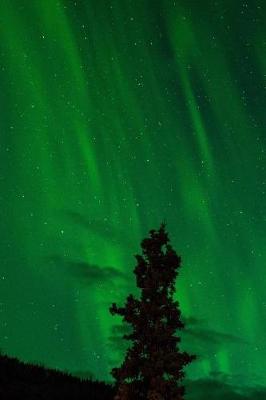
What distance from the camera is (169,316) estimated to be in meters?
20.8

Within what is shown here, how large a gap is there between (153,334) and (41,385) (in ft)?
32.9

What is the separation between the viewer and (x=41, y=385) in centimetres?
2814

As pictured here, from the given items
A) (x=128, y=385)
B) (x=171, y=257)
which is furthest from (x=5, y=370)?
(x=171, y=257)

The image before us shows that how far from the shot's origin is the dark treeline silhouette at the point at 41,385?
26.1 meters

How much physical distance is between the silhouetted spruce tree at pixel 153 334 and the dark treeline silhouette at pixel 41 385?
691cm

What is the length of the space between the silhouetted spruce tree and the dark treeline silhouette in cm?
691

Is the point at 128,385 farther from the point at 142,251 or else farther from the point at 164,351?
the point at 142,251

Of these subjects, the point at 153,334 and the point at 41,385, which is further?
the point at 41,385

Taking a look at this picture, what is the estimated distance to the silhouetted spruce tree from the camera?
20.1 meters

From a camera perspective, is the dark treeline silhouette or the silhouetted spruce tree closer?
the silhouetted spruce tree

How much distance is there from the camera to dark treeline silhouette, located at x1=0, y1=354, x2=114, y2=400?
26.1 metres

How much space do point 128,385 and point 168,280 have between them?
3.77 metres

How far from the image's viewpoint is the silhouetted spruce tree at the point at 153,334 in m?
20.1

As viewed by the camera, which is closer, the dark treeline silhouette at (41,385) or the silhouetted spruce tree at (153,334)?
the silhouetted spruce tree at (153,334)
